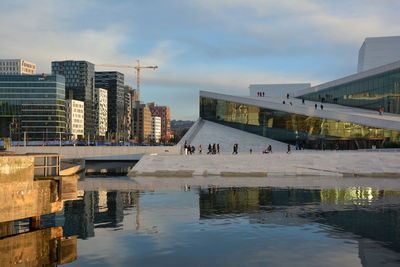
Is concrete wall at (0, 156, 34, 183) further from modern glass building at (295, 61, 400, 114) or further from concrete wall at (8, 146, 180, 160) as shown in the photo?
modern glass building at (295, 61, 400, 114)

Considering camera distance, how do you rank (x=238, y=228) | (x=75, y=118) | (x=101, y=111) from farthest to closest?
1. (x=101, y=111)
2. (x=75, y=118)
3. (x=238, y=228)

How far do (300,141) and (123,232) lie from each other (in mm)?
36672

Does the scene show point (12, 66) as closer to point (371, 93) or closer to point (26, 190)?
point (371, 93)

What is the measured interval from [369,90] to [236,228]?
42.0 meters

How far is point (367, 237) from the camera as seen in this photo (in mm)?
12836

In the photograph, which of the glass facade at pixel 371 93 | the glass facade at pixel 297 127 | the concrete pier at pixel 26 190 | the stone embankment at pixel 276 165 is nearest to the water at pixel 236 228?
the concrete pier at pixel 26 190

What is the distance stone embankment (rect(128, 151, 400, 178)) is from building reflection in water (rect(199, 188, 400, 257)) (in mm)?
9141

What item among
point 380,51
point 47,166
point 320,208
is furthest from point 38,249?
point 380,51

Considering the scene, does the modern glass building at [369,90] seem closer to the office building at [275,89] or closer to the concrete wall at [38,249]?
the office building at [275,89]

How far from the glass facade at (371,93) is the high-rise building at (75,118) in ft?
347

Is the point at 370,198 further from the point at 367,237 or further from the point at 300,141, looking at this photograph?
the point at 300,141

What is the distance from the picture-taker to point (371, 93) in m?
51.2

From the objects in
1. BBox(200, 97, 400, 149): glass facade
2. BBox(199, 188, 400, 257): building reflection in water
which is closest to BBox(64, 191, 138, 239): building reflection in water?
BBox(199, 188, 400, 257): building reflection in water

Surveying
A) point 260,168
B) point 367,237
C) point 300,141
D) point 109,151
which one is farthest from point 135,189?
point 300,141
